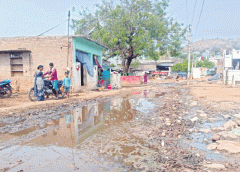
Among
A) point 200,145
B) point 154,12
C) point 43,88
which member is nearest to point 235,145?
point 200,145

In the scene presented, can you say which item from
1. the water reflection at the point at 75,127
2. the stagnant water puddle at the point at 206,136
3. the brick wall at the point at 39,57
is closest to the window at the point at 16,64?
the brick wall at the point at 39,57

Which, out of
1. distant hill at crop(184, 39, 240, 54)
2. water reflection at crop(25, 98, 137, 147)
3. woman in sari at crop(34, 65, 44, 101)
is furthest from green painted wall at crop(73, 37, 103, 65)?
distant hill at crop(184, 39, 240, 54)

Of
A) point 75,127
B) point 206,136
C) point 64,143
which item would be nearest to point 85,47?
point 75,127

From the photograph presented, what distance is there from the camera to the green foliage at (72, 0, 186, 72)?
21.3 m

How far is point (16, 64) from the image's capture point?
13.2 meters

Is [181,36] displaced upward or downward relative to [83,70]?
upward

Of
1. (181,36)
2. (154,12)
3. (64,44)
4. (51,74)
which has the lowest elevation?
(51,74)

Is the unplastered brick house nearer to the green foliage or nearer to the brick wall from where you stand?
the brick wall

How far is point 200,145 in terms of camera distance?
145 inches

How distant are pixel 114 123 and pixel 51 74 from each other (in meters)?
5.63

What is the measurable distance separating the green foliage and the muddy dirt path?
16.3 m

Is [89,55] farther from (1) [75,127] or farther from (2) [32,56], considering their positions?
(1) [75,127]

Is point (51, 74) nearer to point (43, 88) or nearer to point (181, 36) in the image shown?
point (43, 88)

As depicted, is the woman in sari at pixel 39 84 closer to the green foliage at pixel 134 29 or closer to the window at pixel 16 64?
the window at pixel 16 64
